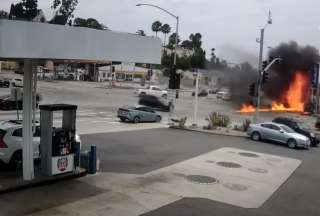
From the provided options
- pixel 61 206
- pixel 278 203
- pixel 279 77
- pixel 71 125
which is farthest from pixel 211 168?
pixel 279 77

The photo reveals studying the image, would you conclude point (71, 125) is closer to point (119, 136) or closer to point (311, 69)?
point (119, 136)

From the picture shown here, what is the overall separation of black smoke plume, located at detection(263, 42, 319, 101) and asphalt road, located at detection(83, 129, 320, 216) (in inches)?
1317

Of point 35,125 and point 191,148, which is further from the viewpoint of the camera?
point 191,148

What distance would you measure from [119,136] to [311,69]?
1655 inches

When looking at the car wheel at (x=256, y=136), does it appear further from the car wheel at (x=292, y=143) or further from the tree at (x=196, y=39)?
the tree at (x=196, y=39)

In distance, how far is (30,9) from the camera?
12.7 meters

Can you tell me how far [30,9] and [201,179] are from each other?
25.7 feet

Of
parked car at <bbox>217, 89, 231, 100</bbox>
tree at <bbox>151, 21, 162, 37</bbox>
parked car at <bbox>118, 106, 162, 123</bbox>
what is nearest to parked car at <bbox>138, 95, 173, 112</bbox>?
parked car at <bbox>118, 106, 162, 123</bbox>

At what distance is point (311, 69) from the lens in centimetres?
6134

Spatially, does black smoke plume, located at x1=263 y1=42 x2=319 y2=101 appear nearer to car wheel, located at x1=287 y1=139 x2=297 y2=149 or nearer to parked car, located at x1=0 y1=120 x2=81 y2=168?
car wheel, located at x1=287 y1=139 x2=297 y2=149

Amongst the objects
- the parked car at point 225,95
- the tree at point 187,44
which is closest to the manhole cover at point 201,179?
the parked car at point 225,95

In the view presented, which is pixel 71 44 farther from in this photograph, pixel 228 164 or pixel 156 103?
pixel 156 103

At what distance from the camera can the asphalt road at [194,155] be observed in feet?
42.2

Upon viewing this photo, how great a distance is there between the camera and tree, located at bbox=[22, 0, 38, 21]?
40.6 ft
